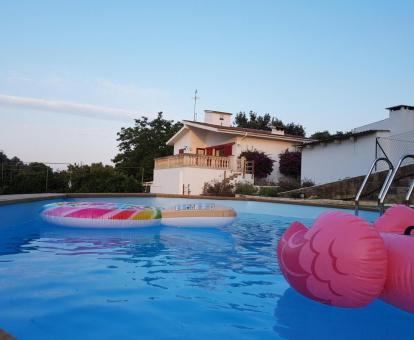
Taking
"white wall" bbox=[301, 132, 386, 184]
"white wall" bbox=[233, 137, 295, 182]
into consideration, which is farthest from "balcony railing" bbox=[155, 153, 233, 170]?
"white wall" bbox=[301, 132, 386, 184]

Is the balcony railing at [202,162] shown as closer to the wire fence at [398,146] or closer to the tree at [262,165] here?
the tree at [262,165]

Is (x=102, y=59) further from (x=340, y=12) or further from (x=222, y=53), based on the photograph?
(x=340, y=12)

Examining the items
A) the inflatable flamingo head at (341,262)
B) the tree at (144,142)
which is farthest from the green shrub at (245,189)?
the tree at (144,142)

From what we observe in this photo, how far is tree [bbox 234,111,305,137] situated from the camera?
147 ft

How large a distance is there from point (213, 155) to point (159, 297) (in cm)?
1806

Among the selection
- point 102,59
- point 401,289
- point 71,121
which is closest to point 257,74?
point 102,59

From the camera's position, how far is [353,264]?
9.25 ft

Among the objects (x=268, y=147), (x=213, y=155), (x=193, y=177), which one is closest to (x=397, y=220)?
(x=193, y=177)

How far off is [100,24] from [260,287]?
38.8ft

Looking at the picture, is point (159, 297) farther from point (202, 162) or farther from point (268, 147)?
point (268, 147)

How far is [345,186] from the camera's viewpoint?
14.9 m

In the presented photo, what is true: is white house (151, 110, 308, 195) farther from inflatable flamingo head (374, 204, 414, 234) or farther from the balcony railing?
inflatable flamingo head (374, 204, 414, 234)

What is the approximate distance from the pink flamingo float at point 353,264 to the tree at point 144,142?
96.3 ft

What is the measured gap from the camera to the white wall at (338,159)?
16.8 metres
